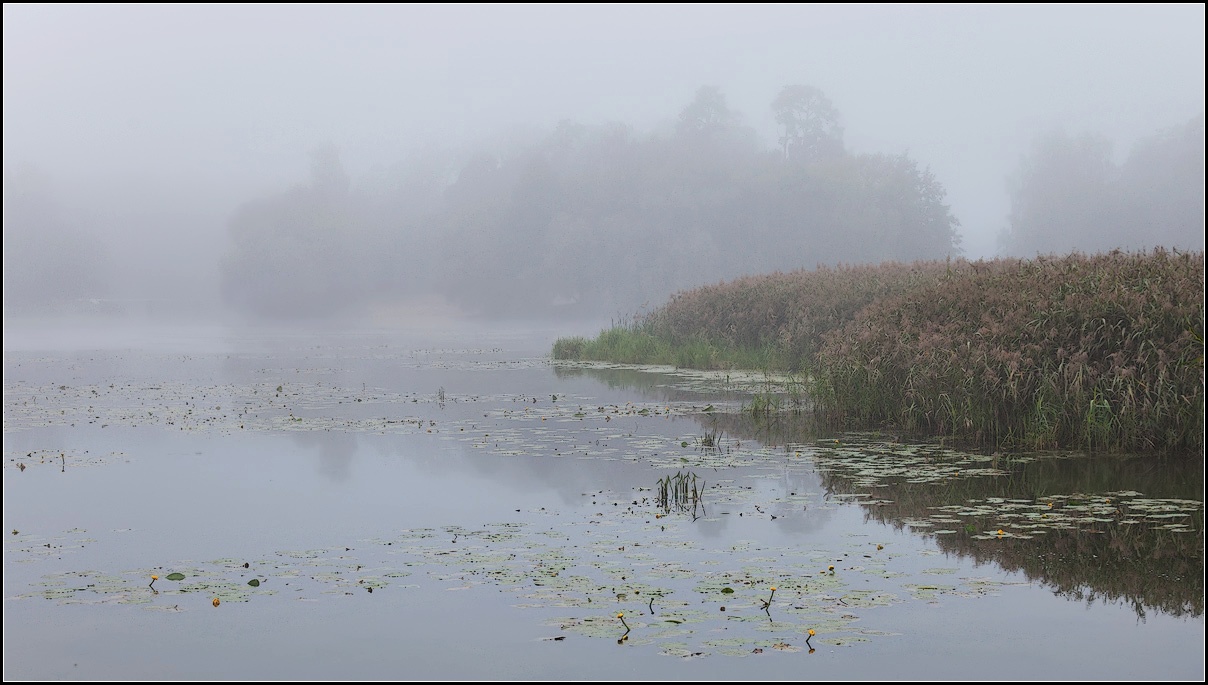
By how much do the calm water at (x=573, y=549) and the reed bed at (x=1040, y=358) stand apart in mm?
798

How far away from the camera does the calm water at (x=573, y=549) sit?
7.04 meters

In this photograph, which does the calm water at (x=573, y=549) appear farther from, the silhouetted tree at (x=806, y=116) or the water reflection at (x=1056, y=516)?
the silhouetted tree at (x=806, y=116)

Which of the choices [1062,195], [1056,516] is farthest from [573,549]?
[1062,195]

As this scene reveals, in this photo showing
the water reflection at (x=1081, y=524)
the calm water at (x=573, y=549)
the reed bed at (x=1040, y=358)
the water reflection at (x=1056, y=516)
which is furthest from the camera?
the reed bed at (x=1040, y=358)

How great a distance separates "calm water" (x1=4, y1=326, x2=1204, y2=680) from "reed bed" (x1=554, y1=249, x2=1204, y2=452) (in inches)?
31.4

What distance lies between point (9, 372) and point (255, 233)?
59.4 m

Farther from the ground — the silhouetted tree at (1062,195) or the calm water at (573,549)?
the silhouetted tree at (1062,195)

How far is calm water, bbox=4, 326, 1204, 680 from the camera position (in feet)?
23.1

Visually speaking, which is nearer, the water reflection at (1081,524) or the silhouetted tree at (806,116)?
the water reflection at (1081,524)

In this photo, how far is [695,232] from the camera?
7281cm

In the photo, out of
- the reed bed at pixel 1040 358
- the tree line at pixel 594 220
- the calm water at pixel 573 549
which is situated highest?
the tree line at pixel 594 220

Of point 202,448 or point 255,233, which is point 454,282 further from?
point 202,448

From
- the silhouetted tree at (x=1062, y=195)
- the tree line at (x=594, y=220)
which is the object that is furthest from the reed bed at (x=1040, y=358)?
the silhouetted tree at (x=1062, y=195)

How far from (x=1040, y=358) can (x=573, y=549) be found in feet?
26.1
